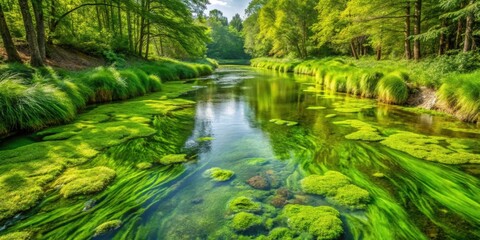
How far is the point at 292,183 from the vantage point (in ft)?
10.6

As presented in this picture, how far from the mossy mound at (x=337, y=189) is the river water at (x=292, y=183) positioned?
0.08 metres

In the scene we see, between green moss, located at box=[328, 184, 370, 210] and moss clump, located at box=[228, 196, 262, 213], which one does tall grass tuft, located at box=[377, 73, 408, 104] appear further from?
moss clump, located at box=[228, 196, 262, 213]

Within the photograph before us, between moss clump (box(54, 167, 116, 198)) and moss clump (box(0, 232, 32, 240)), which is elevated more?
moss clump (box(54, 167, 116, 198))

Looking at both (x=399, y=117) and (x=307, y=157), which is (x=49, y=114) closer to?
(x=307, y=157)

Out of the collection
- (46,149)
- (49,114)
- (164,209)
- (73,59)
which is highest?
(73,59)

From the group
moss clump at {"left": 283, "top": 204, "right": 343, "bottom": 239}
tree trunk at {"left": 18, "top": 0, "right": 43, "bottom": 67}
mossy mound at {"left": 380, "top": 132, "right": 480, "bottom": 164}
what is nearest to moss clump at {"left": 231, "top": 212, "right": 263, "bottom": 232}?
moss clump at {"left": 283, "top": 204, "right": 343, "bottom": 239}

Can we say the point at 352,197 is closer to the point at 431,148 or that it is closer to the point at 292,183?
the point at 292,183

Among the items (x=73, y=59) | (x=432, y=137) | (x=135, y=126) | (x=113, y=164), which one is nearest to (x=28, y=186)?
(x=113, y=164)

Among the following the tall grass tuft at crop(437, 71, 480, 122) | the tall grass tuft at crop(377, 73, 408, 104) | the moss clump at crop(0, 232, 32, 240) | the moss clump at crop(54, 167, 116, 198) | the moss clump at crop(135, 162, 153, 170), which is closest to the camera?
the moss clump at crop(0, 232, 32, 240)

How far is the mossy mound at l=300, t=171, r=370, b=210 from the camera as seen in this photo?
277 centimetres

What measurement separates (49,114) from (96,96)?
9.82ft

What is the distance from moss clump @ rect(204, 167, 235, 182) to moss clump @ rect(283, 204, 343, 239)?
1054 mm

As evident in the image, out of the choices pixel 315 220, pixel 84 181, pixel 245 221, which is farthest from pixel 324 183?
pixel 84 181

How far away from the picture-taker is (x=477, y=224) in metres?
2.38
